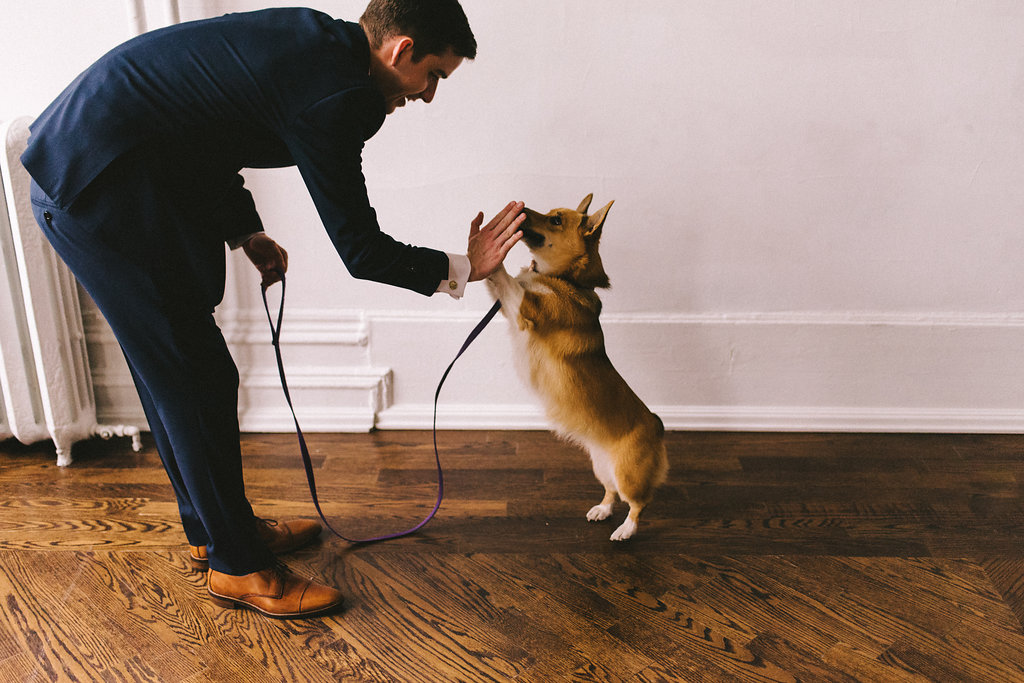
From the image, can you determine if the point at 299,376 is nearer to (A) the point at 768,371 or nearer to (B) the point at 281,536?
(B) the point at 281,536

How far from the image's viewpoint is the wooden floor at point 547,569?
162cm

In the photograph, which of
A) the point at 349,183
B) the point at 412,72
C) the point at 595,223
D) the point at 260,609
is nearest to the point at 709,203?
the point at 595,223

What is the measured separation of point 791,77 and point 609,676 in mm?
1940

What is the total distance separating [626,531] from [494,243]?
906 mm

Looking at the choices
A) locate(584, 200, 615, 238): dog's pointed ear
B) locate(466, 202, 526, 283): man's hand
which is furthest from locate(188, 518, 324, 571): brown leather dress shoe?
locate(584, 200, 615, 238): dog's pointed ear

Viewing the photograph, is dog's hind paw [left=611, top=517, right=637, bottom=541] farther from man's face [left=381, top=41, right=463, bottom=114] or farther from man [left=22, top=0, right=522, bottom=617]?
man's face [left=381, top=41, right=463, bottom=114]

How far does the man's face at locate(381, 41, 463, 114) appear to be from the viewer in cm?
146

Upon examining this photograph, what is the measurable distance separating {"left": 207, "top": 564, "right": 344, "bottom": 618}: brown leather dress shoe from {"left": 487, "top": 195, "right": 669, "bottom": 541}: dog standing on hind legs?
2.49 ft

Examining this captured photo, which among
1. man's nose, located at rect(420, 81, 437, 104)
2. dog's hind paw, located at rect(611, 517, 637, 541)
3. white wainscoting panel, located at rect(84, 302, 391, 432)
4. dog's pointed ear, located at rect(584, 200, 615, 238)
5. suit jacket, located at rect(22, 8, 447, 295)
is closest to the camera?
suit jacket, located at rect(22, 8, 447, 295)

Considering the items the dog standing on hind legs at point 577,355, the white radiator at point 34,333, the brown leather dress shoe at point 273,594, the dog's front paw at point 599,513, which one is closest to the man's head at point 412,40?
the dog standing on hind legs at point 577,355

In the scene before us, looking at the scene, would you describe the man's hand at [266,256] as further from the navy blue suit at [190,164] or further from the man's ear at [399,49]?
the man's ear at [399,49]

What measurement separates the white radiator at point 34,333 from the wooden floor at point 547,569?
14 centimetres

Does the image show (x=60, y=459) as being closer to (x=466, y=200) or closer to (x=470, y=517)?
(x=470, y=517)

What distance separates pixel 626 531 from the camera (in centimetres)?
202
